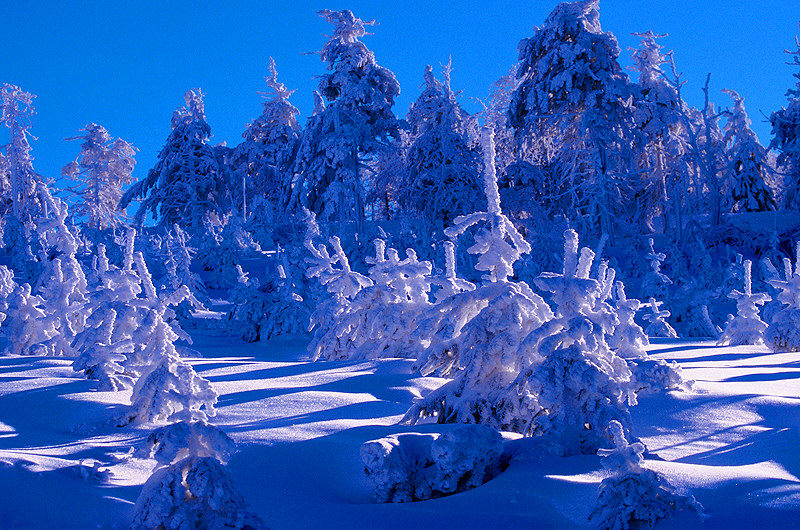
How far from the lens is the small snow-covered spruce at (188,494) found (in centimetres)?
287

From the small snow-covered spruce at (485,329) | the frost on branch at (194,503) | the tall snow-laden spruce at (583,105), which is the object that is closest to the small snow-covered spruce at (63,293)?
the small snow-covered spruce at (485,329)

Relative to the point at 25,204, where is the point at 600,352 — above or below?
below

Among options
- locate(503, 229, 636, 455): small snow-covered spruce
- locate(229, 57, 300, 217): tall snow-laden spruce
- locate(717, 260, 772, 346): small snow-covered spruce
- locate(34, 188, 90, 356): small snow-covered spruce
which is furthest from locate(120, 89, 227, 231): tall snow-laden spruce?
locate(503, 229, 636, 455): small snow-covered spruce

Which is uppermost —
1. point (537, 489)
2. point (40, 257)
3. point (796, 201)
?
point (796, 201)

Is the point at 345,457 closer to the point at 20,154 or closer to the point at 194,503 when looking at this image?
the point at 194,503

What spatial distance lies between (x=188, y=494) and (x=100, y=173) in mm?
35725

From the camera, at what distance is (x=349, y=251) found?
2306cm

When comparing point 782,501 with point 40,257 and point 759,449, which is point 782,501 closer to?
point 759,449

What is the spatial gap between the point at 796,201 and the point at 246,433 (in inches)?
1107

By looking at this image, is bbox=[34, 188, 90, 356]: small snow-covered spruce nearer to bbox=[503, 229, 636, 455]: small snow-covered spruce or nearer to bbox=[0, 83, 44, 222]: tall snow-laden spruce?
bbox=[503, 229, 636, 455]: small snow-covered spruce

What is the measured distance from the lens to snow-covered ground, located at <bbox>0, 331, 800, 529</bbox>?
123 inches

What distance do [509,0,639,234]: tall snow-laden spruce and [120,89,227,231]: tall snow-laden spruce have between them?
16571mm

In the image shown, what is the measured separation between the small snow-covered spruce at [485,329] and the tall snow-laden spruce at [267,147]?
2876 cm

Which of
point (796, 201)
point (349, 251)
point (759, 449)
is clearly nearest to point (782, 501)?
point (759, 449)
